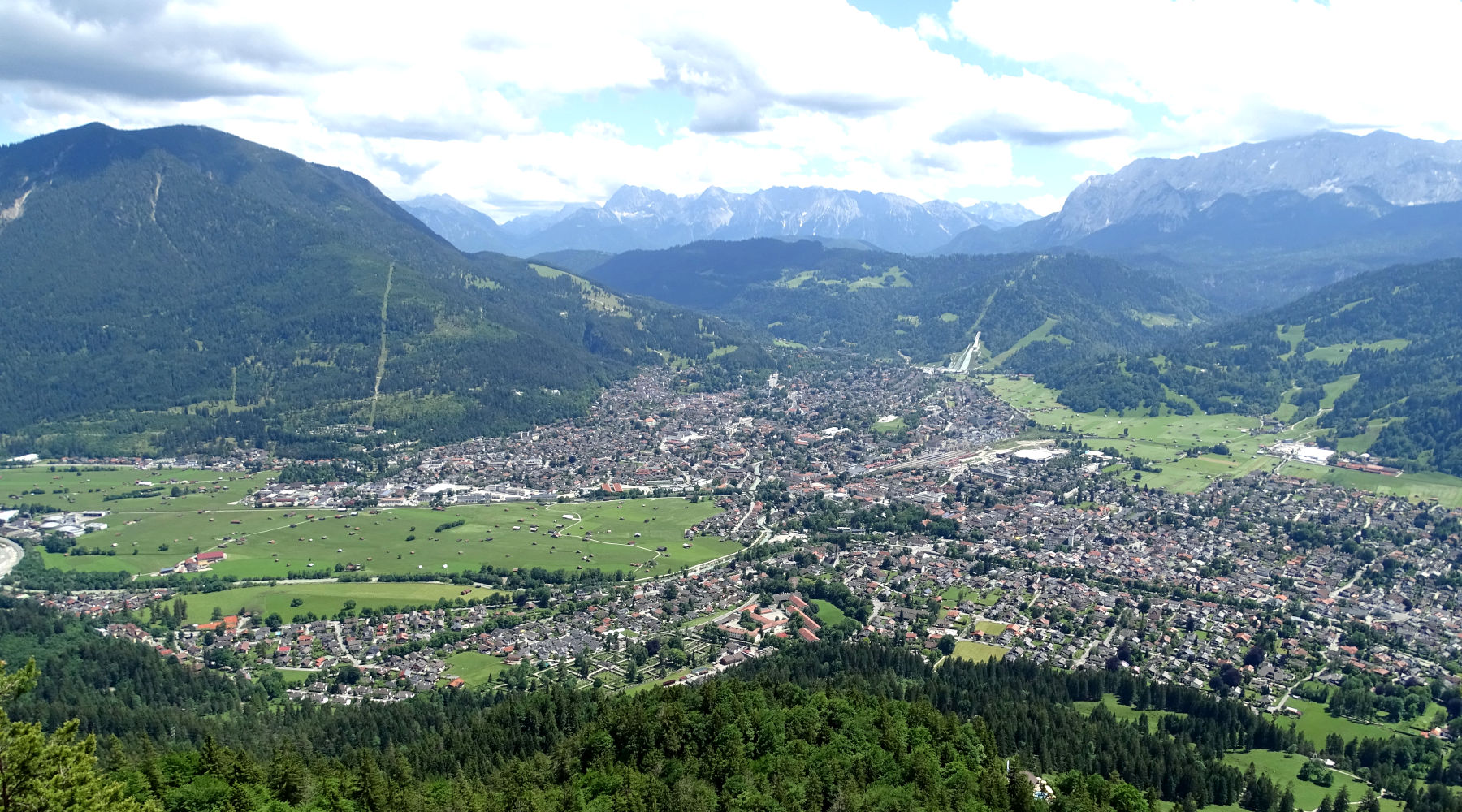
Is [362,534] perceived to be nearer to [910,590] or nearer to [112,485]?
[112,485]

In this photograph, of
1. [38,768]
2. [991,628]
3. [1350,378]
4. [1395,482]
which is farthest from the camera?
[1350,378]

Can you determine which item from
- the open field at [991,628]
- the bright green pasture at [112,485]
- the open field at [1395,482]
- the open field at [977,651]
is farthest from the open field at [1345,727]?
the bright green pasture at [112,485]

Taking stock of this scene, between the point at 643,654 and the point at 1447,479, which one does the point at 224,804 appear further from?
the point at 1447,479

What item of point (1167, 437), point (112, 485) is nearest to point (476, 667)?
point (112, 485)

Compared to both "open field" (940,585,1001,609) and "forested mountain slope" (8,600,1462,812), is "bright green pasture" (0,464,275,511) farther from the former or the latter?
"open field" (940,585,1001,609)

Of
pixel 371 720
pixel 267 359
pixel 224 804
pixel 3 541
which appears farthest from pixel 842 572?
pixel 267 359

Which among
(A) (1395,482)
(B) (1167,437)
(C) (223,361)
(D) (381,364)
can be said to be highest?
(C) (223,361)

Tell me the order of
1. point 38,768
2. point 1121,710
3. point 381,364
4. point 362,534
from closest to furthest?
point 38,768, point 1121,710, point 362,534, point 381,364

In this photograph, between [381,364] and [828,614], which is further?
[381,364]
